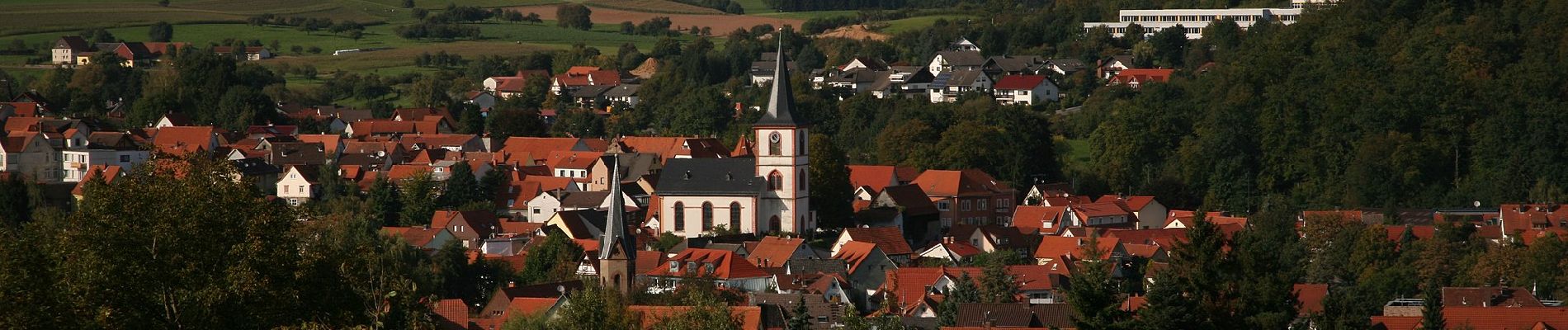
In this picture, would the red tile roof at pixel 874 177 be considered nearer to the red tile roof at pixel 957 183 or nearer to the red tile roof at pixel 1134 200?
the red tile roof at pixel 957 183

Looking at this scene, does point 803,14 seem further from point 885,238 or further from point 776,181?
point 885,238

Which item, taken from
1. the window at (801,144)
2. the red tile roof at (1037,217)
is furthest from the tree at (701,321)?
the red tile roof at (1037,217)

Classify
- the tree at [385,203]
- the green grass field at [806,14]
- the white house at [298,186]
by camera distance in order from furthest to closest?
the green grass field at [806,14] < the white house at [298,186] < the tree at [385,203]

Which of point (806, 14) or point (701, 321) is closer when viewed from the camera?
point (701, 321)

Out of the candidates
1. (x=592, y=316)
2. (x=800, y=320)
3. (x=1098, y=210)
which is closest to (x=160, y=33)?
(x=1098, y=210)

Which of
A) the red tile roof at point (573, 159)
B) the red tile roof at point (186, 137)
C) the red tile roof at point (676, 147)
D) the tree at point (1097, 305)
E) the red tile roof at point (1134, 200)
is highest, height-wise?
the tree at point (1097, 305)

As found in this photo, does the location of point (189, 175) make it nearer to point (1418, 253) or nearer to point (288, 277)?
point (288, 277)

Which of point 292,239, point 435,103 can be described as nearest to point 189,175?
point 292,239

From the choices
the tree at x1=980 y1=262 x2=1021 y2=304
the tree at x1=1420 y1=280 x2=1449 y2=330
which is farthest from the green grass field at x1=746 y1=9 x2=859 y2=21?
the tree at x1=1420 y1=280 x2=1449 y2=330

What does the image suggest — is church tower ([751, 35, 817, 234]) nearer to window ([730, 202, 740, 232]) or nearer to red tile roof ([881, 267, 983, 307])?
window ([730, 202, 740, 232])
